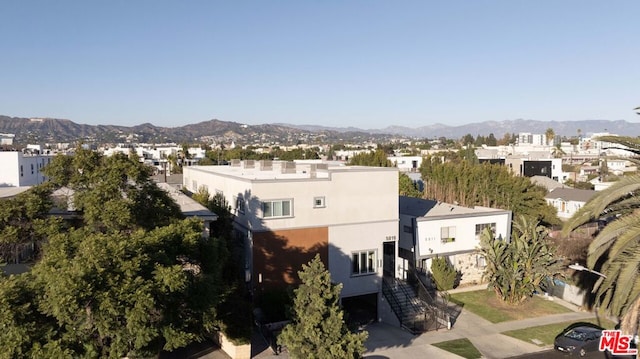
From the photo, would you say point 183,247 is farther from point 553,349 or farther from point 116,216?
point 553,349

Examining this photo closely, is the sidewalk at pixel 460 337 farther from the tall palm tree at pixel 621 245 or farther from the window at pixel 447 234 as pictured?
the tall palm tree at pixel 621 245

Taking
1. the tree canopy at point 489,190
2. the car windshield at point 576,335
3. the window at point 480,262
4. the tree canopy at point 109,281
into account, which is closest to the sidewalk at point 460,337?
the car windshield at point 576,335

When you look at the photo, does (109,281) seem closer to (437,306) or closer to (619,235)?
(619,235)

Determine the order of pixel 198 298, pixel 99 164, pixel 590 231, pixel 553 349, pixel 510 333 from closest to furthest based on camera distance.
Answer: pixel 198 298 < pixel 99 164 < pixel 553 349 < pixel 510 333 < pixel 590 231

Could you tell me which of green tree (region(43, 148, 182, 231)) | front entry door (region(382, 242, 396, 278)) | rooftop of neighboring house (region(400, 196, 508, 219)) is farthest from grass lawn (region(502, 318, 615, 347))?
green tree (region(43, 148, 182, 231))

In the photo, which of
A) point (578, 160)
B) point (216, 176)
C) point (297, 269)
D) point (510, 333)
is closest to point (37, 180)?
point (216, 176)

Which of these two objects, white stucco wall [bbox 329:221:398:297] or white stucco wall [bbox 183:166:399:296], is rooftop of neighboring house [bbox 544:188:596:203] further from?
white stucco wall [bbox 329:221:398:297]
